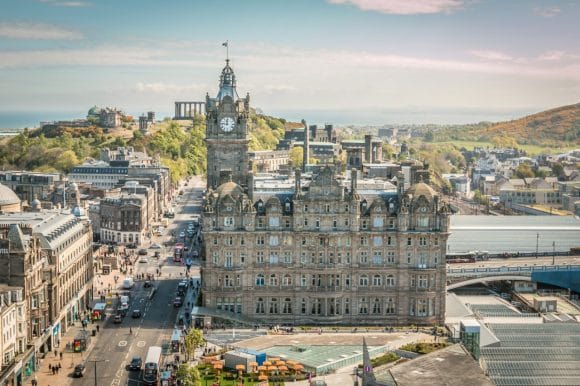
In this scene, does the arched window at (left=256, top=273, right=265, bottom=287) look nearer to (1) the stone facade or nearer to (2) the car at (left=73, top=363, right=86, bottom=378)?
(1) the stone facade

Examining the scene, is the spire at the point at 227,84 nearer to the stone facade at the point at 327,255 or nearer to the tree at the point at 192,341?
the stone facade at the point at 327,255

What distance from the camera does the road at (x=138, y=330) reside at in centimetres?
8132

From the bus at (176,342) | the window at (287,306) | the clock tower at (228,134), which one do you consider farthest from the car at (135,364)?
the clock tower at (228,134)

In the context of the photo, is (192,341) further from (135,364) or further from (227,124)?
(227,124)

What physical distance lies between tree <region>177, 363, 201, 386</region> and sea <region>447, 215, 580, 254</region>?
62667mm

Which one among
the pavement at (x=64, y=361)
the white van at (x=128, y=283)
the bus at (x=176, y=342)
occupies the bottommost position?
the pavement at (x=64, y=361)

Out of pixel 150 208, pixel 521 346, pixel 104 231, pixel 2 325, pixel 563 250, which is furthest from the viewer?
pixel 150 208

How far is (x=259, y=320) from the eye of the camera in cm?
9819

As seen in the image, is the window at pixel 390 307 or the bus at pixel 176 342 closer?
the bus at pixel 176 342

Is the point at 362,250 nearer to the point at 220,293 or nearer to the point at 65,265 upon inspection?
the point at 220,293

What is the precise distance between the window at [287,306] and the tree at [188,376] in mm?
24452

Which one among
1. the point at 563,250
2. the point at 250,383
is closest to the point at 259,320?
the point at 250,383

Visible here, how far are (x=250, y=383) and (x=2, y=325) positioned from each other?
71.0 ft

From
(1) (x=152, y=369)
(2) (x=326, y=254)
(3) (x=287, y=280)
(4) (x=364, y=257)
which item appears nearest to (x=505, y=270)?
(4) (x=364, y=257)
